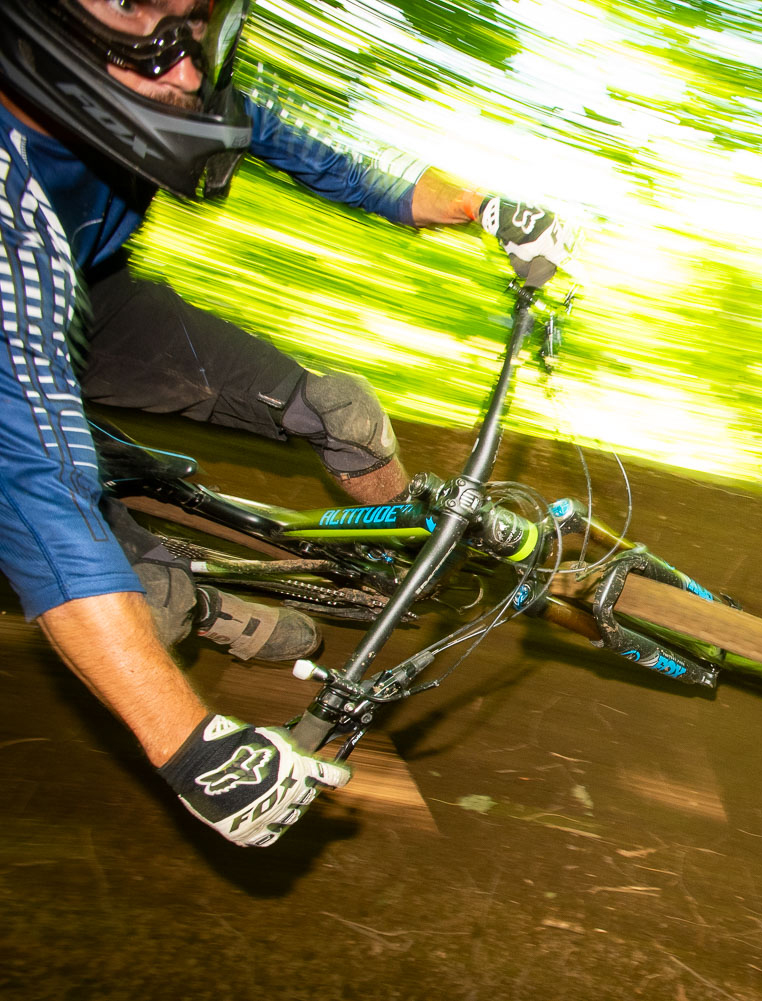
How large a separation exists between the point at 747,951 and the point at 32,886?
212 centimetres

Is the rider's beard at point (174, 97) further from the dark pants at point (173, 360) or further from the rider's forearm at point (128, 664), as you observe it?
the rider's forearm at point (128, 664)

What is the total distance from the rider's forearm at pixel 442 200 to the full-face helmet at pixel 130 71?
28.4 inches

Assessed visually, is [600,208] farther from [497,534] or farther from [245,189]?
[497,534]

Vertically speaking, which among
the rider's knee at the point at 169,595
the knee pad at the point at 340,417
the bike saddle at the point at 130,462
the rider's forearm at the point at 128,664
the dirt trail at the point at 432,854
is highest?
the knee pad at the point at 340,417

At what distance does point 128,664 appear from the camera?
1171 millimetres

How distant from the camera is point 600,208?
115 inches

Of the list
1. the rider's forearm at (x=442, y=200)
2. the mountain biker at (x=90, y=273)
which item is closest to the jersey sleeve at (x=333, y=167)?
the rider's forearm at (x=442, y=200)

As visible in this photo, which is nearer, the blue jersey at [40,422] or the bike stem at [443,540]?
the blue jersey at [40,422]

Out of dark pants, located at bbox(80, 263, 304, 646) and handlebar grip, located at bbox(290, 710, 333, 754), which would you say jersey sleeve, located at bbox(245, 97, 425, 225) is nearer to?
dark pants, located at bbox(80, 263, 304, 646)

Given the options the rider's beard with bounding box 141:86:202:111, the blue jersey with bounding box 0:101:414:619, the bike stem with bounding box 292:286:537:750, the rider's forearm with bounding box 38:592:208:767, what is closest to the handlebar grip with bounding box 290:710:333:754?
the bike stem with bounding box 292:286:537:750

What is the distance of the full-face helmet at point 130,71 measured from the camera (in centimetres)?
115

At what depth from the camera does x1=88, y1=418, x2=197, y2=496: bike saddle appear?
2.16m

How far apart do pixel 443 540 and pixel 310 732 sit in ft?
1.93

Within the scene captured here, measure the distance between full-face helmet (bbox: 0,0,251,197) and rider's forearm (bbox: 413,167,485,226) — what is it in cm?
72
